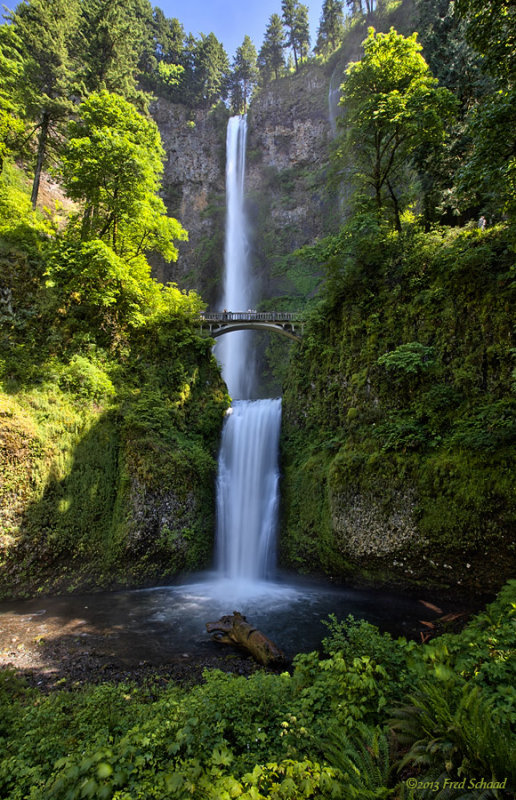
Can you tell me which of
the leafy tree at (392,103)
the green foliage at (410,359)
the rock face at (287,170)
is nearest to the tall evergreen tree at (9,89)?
the leafy tree at (392,103)

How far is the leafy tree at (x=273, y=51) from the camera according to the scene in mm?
45062

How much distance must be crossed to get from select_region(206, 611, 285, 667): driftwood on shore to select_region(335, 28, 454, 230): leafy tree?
12968 millimetres

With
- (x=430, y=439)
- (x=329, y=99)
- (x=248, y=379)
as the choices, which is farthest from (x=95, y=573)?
(x=329, y=99)

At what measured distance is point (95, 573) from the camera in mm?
9156

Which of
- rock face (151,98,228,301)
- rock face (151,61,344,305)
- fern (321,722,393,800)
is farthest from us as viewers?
rock face (151,98,228,301)

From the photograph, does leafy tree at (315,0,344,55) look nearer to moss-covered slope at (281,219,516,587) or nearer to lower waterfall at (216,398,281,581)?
moss-covered slope at (281,219,516,587)

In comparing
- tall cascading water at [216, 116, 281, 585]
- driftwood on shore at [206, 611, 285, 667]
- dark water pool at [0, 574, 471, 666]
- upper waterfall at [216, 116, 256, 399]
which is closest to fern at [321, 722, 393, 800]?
driftwood on shore at [206, 611, 285, 667]

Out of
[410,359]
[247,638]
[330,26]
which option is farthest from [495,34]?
[330,26]

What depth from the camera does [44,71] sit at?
1733 cm

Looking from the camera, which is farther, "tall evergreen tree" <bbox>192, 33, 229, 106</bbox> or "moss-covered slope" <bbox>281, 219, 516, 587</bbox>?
"tall evergreen tree" <bbox>192, 33, 229, 106</bbox>

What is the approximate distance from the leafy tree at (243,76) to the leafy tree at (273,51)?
138cm

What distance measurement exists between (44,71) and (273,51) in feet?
141

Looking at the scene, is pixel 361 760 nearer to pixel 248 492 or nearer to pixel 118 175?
pixel 248 492

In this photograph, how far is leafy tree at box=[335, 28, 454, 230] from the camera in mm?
10414
